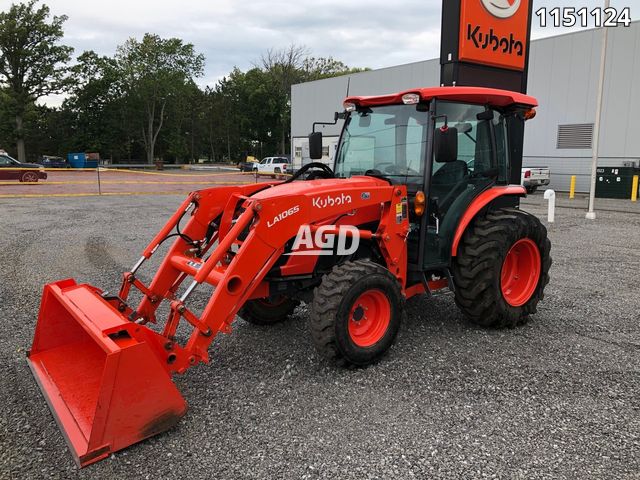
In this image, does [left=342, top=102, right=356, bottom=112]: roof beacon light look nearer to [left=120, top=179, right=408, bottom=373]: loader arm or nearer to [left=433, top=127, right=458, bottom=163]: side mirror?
[left=120, top=179, right=408, bottom=373]: loader arm

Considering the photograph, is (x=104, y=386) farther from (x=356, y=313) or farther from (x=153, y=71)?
(x=153, y=71)

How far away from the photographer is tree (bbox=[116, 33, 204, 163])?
51.5m

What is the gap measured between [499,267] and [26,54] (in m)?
50.0

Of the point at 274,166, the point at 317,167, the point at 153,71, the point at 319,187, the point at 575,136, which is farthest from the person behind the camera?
the point at 153,71

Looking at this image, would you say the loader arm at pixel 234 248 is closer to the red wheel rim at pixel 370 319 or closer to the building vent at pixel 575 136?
the red wheel rim at pixel 370 319

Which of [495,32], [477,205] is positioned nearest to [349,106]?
[477,205]

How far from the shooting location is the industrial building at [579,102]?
2002cm

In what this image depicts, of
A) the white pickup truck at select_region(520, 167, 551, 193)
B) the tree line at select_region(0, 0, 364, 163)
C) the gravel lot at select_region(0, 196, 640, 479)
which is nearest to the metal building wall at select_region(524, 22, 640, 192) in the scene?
the white pickup truck at select_region(520, 167, 551, 193)

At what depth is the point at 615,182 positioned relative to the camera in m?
19.3

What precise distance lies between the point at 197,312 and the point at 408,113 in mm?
3048

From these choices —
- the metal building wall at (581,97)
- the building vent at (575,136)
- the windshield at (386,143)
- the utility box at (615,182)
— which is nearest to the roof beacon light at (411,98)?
the windshield at (386,143)

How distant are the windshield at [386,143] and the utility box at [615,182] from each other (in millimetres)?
17945

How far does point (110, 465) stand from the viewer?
111 inches

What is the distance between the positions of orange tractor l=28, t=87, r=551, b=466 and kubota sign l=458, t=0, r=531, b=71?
5.91 ft
